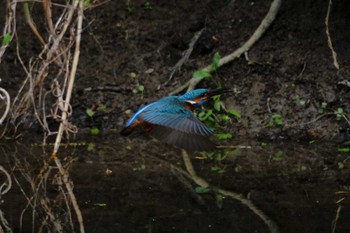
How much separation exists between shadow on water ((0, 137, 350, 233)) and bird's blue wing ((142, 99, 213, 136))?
49cm

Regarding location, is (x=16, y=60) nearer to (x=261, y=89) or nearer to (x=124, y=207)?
(x=261, y=89)

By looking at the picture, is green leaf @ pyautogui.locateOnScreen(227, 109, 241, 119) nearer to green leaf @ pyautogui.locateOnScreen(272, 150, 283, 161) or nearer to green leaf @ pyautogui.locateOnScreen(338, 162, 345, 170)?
green leaf @ pyautogui.locateOnScreen(272, 150, 283, 161)

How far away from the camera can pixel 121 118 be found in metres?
8.00

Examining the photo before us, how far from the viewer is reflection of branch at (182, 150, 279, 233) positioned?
485 centimetres

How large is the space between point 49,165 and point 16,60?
251cm

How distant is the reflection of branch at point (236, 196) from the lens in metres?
4.85

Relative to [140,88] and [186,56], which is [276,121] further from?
[140,88]

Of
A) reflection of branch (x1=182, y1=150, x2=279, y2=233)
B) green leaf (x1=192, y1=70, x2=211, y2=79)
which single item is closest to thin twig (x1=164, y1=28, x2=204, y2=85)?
green leaf (x1=192, y1=70, x2=211, y2=79)

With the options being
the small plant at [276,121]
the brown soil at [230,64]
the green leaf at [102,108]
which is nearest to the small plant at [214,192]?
the brown soil at [230,64]

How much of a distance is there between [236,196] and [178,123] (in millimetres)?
685

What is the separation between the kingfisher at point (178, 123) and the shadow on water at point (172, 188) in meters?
0.41

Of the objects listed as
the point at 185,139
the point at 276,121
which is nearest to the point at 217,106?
the point at 276,121

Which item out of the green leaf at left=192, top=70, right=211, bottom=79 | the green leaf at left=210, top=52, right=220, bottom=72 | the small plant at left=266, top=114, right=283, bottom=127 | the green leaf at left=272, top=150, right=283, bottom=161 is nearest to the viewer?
the green leaf at left=272, top=150, right=283, bottom=161

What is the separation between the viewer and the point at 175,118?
570 centimetres
